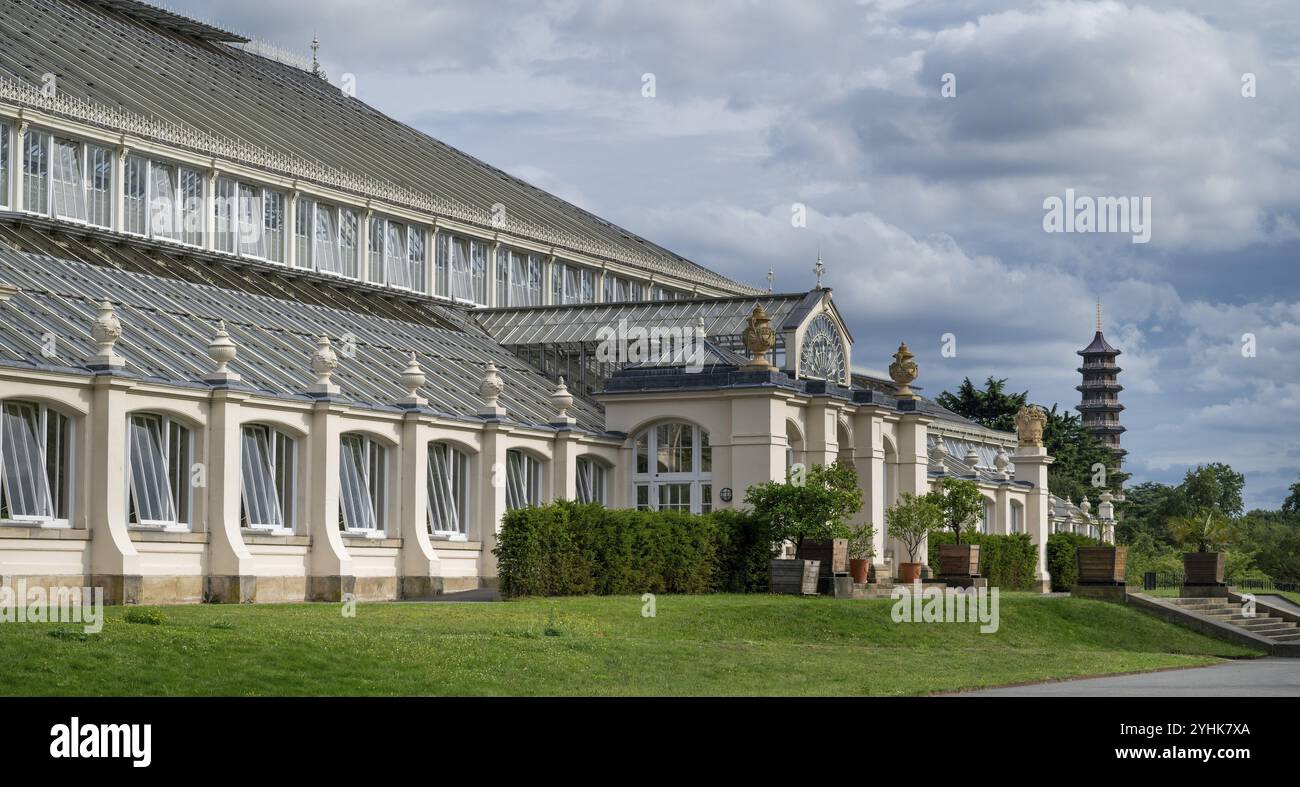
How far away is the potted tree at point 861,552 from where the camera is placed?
46844 mm

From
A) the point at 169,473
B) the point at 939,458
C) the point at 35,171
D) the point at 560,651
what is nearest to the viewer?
the point at 560,651

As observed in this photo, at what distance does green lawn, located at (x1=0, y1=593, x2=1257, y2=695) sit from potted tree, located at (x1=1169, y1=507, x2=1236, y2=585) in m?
9.06

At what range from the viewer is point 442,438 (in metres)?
48.8

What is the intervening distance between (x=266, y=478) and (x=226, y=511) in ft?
8.45

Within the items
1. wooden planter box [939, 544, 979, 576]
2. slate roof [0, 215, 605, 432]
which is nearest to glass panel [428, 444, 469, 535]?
slate roof [0, 215, 605, 432]

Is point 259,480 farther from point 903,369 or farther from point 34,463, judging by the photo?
point 903,369

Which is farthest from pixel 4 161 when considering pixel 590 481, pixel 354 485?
pixel 590 481

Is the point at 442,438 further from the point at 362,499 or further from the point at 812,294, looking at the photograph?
the point at 812,294

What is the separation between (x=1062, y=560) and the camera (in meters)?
73.1

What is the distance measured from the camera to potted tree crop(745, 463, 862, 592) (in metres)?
43.9

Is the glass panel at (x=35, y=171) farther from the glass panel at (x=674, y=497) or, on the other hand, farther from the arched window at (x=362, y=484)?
the glass panel at (x=674, y=497)

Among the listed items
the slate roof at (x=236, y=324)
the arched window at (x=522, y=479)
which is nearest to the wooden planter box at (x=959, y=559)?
the slate roof at (x=236, y=324)

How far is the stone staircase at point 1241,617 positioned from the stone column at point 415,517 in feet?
64.7
